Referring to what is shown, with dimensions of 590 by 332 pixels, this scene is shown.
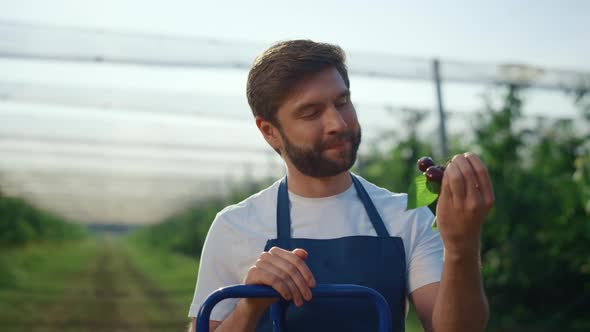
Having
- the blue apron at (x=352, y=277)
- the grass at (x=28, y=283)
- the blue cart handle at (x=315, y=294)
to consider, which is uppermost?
the blue cart handle at (x=315, y=294)

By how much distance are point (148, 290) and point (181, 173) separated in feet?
13.5

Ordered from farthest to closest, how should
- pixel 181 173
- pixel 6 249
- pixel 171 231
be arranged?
pixel 171 231 < pixel 181 173 < pixel 6 249

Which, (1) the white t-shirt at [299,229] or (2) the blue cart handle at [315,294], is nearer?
(2) the blue cart handle at [315,294]

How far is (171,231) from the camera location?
27.7m

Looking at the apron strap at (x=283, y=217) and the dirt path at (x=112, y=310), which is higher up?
the apron strap at (x=283, y=217)

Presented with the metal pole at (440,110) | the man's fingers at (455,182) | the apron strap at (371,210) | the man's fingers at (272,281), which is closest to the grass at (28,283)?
the metal pole at (440,110)

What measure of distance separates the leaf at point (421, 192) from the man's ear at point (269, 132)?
0.51 meters

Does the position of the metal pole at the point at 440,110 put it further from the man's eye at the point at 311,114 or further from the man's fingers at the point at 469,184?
the man's fingers at the point at 469,184

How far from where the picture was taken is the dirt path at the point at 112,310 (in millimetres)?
8984

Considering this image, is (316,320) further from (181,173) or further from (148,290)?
(181,173)

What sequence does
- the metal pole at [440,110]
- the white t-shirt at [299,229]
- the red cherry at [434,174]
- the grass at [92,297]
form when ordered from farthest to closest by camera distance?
the grass at [92,297] → the metal pole at [440,110] → the white t-shirt at [299,229] → the red cherry at [434,174]

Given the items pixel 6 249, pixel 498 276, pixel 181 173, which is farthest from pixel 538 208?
pixel 6 249

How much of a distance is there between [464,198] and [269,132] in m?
0.81

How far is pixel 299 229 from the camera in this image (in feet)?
6.61
